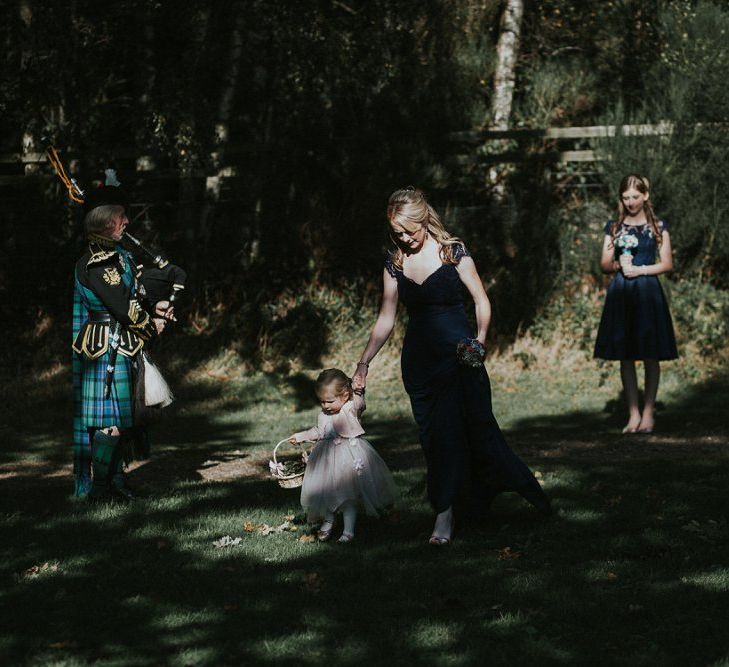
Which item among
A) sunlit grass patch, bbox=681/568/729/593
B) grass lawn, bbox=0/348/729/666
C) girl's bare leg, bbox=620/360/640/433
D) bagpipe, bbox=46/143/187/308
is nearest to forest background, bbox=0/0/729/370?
girl's bare leg, bbox=620/360/640/433

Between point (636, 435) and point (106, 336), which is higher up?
point (106, 336)

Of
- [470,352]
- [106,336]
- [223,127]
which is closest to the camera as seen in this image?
[470,352]

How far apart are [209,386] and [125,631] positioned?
8460mm

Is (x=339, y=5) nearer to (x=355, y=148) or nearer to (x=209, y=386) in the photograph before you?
(x=355, y=148)

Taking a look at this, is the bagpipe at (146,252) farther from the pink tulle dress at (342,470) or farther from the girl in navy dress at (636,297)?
the girl in navy dress at (636,297)

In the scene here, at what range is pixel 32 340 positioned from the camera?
1485 centimetres

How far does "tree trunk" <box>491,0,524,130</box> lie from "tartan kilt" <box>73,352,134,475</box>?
9911 millimetres

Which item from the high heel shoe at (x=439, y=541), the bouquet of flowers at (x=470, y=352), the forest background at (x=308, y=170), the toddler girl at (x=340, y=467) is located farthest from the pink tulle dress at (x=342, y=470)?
the forest background at (x=308, y=170)

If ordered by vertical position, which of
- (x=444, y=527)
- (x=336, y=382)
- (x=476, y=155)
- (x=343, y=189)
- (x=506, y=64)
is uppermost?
(x=506, y=64)

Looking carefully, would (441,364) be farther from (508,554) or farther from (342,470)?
(508,554)

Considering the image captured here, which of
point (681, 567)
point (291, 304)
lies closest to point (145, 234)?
point (291, 304)

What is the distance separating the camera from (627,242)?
9.86 meters

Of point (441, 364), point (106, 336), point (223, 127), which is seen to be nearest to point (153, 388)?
point (106, 336)

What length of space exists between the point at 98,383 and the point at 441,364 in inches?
92.0
